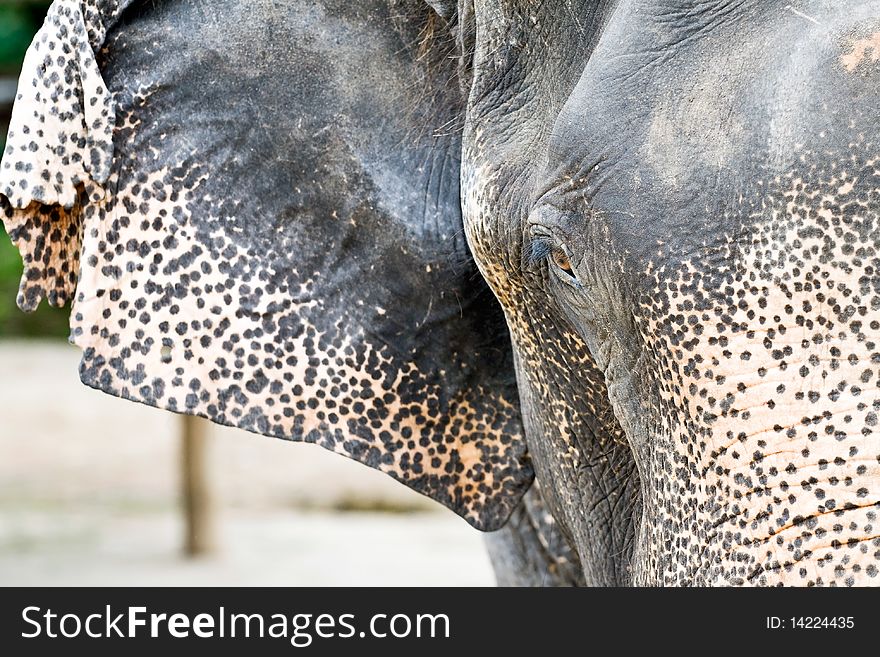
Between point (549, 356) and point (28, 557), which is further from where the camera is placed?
point (28, 557)

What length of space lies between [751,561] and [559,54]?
524 millimetres

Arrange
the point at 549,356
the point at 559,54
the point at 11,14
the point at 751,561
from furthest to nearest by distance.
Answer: the point at 11,14 → the point at 549,356 → the point at 559,54 → the point at 751,561

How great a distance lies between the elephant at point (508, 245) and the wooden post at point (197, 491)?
10.4ft

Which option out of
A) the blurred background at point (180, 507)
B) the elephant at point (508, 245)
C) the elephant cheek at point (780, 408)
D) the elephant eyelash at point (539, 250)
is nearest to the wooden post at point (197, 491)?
the blurred background at point (180, 507)

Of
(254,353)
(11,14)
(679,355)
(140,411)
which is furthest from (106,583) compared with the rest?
(11,14)

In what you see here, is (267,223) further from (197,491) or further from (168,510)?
(168,510)

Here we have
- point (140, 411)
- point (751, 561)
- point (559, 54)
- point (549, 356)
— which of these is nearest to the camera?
point (751, 561)

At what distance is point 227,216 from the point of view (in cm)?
177

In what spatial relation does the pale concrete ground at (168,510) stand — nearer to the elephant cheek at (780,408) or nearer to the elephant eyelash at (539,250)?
the elephant eyelash at (539,250)

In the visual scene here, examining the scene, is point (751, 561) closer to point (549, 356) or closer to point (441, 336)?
point (549, 356)

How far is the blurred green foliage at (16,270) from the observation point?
336 inches

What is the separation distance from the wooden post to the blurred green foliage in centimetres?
389

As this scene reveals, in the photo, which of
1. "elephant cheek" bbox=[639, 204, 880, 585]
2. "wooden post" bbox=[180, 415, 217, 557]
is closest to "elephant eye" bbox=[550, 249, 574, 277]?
"elephant cheek" bbox=[639, 204, 880, 585]
